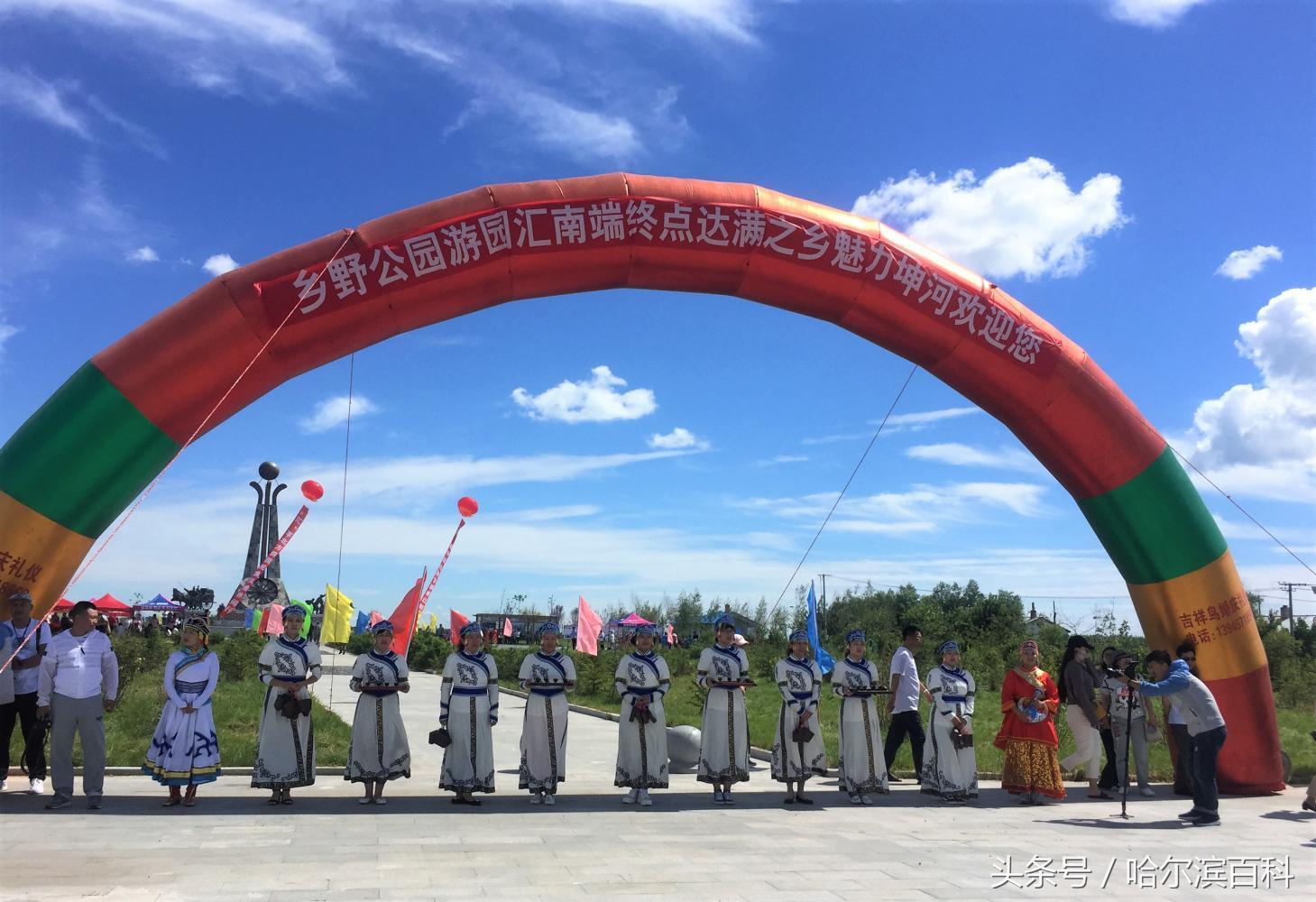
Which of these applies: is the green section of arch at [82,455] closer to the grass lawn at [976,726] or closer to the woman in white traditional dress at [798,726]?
the woman in white traditional dress at [798,726]

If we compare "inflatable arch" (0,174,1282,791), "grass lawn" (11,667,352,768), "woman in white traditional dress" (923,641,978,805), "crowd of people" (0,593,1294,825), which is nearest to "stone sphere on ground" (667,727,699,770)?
"crowd of people" (0,593,1294,825)

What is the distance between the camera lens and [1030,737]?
345 inches

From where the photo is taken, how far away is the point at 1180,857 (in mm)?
6348

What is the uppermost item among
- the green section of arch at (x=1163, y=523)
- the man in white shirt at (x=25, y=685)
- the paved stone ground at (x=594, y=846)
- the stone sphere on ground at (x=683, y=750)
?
the green section of arch at (x=1163, y=523)

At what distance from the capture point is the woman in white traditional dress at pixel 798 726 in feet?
27.9

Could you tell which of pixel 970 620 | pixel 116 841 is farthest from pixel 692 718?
pixel 970 620

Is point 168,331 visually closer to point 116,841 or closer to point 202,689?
point 202,689

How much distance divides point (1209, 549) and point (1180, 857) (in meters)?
3.83

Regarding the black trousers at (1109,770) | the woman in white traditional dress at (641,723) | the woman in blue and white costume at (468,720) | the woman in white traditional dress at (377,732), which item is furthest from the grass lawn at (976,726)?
the woman in white traditional dress at (377,732)

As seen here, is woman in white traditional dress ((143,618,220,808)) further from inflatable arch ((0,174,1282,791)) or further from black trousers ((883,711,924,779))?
black trousers ((883,711,924,779))

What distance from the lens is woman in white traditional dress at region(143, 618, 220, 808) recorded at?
23.9 ft

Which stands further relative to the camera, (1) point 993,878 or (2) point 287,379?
(2) point 287,379

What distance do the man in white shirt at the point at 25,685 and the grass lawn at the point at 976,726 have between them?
6393 millimetres

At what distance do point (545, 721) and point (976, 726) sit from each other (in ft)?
30.4
